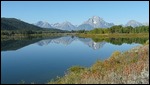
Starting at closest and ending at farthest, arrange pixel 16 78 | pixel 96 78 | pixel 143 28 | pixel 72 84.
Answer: pixel 72 84 < pixel 96 78 < pixel 16 78 < pixel 143 28

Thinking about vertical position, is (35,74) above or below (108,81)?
below

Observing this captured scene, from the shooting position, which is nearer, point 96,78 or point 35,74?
point 96,78

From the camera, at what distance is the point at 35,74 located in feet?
108

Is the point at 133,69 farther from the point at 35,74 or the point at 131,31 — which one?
the point at 131,31

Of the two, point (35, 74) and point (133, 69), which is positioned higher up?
point (133, 69)

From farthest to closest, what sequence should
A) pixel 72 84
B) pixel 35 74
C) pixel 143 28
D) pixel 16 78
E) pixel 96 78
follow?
pixel 143 28, pixel 35 74, pixel 16 78, pixel 96 78, pixel 72 84

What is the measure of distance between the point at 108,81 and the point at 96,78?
156 cm

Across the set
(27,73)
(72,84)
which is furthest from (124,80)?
(27,73)

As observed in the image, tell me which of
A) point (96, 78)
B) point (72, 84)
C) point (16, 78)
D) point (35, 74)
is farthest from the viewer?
point (35, 74)

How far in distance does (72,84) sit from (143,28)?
7130 inches

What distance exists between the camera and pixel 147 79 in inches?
592

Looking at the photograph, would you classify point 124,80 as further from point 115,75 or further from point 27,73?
point 27,73

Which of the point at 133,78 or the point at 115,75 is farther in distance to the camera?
the point at 115,75

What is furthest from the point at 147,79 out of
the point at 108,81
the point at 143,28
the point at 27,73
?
the point at 143,28
